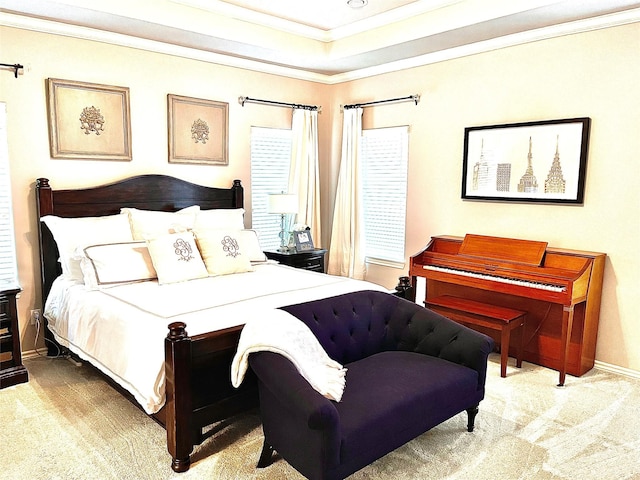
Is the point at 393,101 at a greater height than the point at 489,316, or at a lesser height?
greater

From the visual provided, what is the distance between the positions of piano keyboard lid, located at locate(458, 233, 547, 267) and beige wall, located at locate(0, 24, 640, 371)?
23 centimetres

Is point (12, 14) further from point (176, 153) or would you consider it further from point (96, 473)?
point (96, 473)

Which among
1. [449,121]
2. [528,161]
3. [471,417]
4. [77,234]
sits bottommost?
[471,417]

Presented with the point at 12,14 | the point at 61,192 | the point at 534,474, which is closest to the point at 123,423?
the point at 61,192

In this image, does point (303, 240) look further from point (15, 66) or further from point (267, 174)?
point (15, 66)

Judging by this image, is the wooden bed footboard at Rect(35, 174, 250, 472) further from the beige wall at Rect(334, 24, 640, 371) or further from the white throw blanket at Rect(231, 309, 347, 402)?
the beige wall at Rect(334, 24, 640, 371)

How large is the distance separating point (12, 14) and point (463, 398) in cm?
400

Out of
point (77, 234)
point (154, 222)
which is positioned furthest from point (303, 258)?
point (77, 234)

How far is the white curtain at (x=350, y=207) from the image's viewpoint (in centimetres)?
525

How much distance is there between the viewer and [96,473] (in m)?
2.35

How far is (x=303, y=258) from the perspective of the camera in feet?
16.0

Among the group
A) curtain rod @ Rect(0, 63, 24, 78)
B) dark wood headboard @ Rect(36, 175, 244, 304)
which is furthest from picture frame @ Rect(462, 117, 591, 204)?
curtain rod @ Rect(0, 63, 24, 78)

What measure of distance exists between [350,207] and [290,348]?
3208mm

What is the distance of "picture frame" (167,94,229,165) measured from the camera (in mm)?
4426
